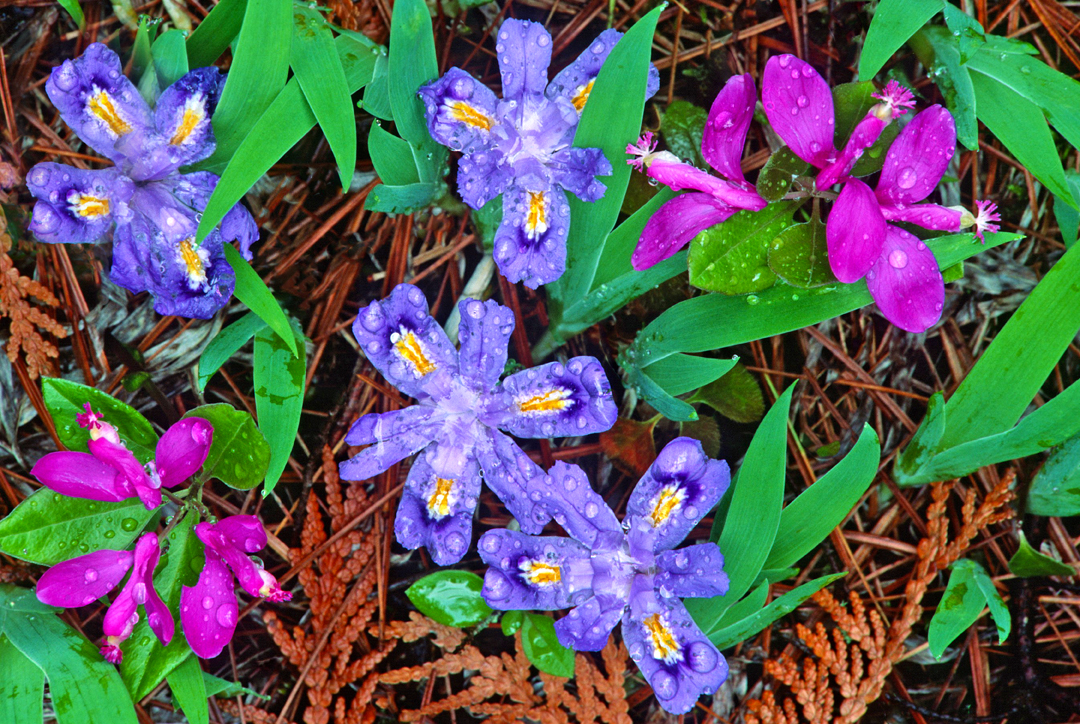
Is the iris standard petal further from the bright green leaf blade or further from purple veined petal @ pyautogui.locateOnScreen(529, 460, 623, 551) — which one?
the bright green leaf blade

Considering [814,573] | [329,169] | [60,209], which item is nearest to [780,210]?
[814,573]

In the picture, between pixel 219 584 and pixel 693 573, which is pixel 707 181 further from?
pixel 219 584

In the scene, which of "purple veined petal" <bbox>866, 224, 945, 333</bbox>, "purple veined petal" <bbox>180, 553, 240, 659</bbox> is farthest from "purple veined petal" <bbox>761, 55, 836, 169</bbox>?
"purple veined petal" <bbox>180, 553, 240, 659</bbox>

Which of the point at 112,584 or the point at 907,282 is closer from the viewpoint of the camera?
the point at 907,282

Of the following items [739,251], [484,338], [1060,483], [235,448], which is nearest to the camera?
[739,251]

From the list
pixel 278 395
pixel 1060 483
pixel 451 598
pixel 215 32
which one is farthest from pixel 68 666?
pixel 1060 483

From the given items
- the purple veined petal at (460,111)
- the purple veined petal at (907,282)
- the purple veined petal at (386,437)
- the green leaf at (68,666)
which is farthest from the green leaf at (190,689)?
the purple veined petal at (907,282)
